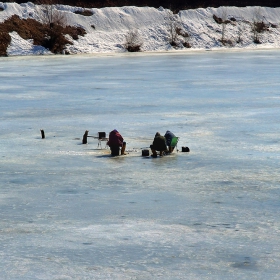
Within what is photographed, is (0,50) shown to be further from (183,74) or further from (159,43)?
(183,74)

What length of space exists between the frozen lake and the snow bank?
3274 cm

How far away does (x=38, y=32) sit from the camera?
5262cm

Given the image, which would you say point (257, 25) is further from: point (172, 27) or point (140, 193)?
point (140, 193)

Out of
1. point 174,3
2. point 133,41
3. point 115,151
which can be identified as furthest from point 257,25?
point 115,151

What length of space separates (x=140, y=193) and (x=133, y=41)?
47.9 m

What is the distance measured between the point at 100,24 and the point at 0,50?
50.8 ft

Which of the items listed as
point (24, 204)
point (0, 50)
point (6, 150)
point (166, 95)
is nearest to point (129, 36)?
point (0, 50)

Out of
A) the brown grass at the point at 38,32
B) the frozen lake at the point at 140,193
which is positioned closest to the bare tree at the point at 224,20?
the brown grass at the point at 38,32

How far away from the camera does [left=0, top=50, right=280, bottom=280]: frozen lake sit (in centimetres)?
642

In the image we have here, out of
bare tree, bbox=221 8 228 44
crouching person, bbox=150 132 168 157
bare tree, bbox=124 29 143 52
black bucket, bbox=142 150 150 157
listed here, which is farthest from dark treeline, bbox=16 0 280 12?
crouching person, bbox=150 132 168 157

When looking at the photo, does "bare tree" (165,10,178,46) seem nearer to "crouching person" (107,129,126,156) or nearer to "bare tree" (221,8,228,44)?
"bare tree" (221,8,228,44)

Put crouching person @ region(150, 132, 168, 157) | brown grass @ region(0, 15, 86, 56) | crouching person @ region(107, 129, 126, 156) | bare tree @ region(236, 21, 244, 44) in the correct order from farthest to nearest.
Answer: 1. bare tree @ region(236, 21, 244, 44)
2. brown grass @ region(0, 15, 86, 56)
3. crouching person @ region(107, 129, 126, 156)
4. crouching person @ region(150, 132, 168, 157)

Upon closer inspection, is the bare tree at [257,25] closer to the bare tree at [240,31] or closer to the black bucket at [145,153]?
the bare tree at [240,31]

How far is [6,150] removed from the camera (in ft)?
40.2
